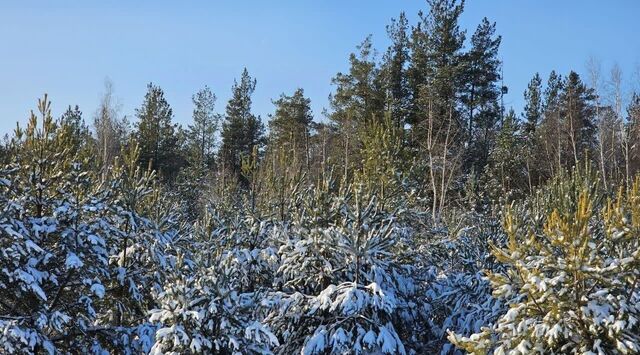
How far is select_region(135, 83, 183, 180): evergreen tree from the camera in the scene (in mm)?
36406

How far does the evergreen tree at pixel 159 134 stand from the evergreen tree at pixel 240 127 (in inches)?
141

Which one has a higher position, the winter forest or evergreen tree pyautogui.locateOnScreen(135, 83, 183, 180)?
evergreen tree pyautogui.locateOnScreen(135, 83, 183, 180)

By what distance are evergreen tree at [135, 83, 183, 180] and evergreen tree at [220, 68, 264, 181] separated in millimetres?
3585

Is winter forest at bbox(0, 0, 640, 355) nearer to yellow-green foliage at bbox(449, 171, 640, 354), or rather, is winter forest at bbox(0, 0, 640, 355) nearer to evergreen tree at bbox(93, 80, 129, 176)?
yellow-green foliage at bbox(449, 171, 640, 354)

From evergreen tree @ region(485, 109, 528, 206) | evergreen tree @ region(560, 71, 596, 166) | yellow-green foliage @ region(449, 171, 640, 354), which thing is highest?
evergreen tree @ region(560, 71, 596, 166)

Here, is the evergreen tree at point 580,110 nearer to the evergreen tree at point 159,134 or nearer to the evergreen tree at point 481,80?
the evergreen tree at point 481,80

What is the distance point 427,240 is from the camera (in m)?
13.3

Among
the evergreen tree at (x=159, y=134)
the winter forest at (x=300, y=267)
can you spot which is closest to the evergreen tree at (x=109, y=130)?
the evergreen tree at (x=159, y=134)

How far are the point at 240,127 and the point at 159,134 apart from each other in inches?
229

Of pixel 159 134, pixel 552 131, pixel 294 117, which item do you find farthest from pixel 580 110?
pixel 159 134

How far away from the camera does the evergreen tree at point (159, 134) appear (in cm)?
3641

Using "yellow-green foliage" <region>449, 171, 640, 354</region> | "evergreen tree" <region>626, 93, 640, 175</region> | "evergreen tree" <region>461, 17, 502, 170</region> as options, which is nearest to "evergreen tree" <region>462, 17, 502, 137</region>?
"evergreen tree" <region>461, 17, 502, 170</region>

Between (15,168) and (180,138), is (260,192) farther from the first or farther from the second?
(180,138)

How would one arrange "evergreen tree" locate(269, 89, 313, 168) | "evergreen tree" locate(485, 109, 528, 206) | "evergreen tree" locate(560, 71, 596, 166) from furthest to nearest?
"evergreen tree" locate(269, 89, 313, 168)
"evergreen tree" locate(560, 71, 596, 166)
"evergreen tree" locate(485, 109, 528, 206)
